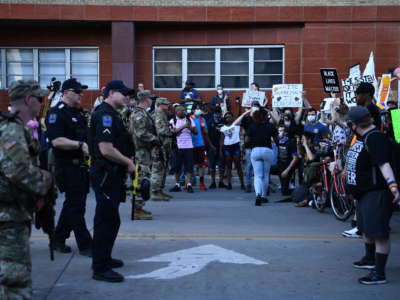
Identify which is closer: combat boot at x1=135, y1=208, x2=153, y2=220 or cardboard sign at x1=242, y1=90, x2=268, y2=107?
combat boot at x1=135, y1=208, x2=153, y2=220

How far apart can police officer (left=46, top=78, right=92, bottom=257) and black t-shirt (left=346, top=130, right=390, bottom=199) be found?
3151 mm

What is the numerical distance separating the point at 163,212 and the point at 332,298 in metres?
5.47

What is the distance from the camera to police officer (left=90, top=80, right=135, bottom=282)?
18.1 feet

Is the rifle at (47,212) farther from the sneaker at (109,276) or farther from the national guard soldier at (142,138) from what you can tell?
the national guard soldier at (142,138)

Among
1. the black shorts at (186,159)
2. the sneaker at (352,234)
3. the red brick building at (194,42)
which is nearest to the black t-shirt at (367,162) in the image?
the sneaker at (352,234)

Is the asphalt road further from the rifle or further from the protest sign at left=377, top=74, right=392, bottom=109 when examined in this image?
the protest sign at left=377, top=74, right=392, bottom=109

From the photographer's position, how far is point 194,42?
70.1 feet

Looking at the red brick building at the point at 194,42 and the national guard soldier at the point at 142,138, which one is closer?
the national guard soldier at the point at 142,138

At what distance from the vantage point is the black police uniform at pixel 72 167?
21.1 ft

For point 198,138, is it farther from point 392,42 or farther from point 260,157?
point 392,42

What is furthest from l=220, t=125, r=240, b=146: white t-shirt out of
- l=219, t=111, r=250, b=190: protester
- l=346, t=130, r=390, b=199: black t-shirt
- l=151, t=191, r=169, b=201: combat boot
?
l=346, t=130, r=390, b=199: black t-shirt

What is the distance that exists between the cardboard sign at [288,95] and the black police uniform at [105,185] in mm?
9019

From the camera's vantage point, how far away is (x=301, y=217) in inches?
383

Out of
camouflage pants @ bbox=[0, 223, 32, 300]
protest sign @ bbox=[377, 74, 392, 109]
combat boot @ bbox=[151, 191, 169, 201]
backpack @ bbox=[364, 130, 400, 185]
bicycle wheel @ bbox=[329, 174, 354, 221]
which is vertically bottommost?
combat boot @ bbox=[151, 191, 169, 201]
